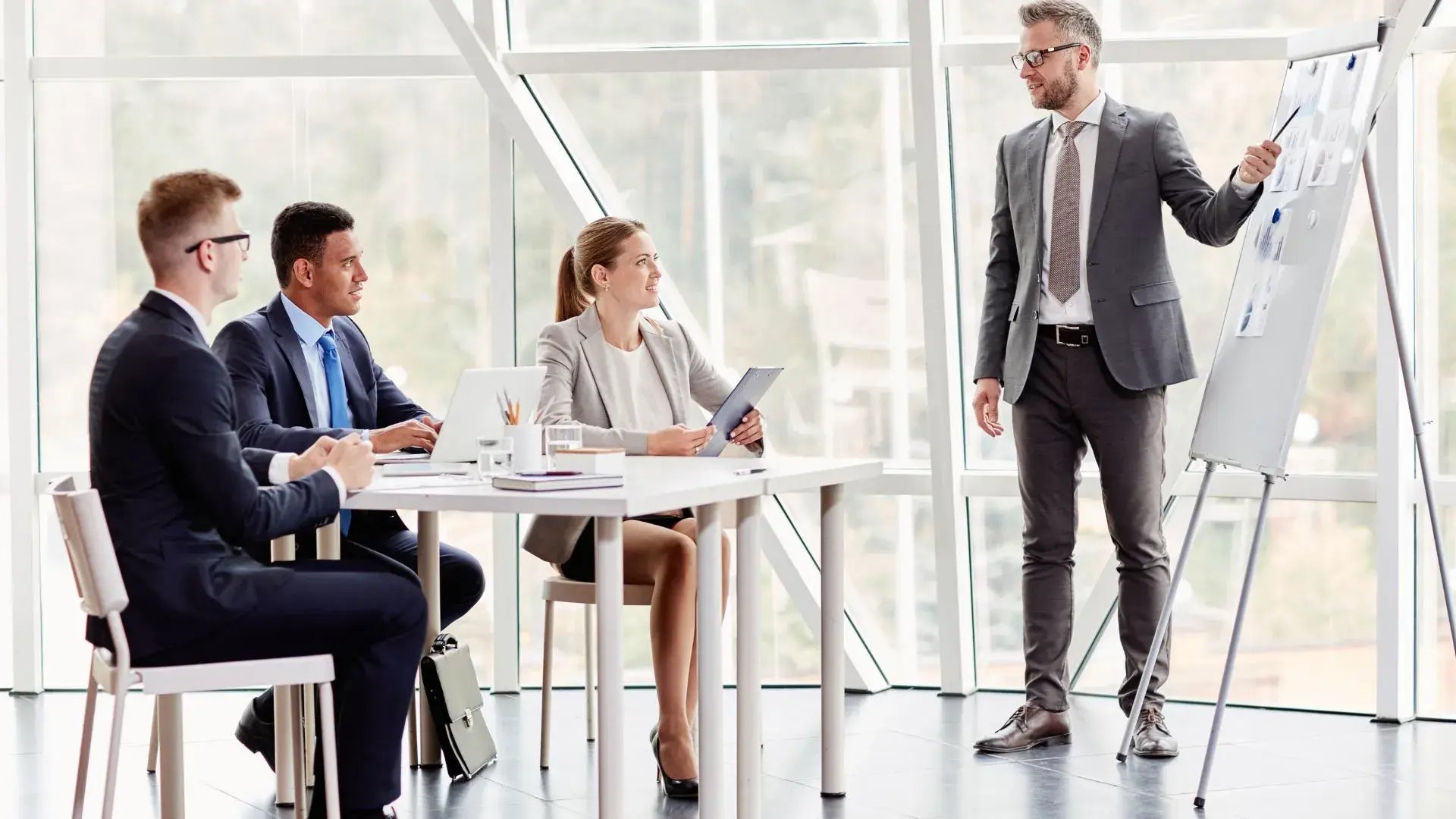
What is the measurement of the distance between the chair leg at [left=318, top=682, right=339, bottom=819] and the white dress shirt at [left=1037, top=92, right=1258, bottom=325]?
2.10 metres

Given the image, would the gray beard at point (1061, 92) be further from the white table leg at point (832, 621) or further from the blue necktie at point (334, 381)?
the blue necktie at point (334, 381)

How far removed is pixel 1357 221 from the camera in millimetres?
4469

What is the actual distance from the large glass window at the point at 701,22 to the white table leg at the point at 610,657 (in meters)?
2.46

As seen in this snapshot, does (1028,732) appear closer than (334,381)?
No

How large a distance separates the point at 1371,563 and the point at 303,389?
118 inches

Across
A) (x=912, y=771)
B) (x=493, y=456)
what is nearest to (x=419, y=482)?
(x=493, y=456)

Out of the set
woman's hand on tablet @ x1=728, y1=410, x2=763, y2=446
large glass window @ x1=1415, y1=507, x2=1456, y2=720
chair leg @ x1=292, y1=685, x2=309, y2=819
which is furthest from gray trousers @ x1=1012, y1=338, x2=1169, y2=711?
chair leg @ x1=292, y1=685, x2=309, y2=819

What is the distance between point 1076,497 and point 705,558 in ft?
4.79

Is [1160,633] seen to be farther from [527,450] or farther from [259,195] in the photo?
[259,195]

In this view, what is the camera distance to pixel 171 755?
10.5ft

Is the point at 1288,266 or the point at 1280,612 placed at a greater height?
the point at 1288,266

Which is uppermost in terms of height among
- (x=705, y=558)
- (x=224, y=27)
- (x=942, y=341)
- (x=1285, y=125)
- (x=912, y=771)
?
(x=224, y=27)

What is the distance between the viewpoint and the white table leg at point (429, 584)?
12.1 ft

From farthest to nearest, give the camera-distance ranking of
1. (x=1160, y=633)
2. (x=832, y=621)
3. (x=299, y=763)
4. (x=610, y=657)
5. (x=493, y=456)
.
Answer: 1. (x=1160, y=633)
2. (x=832, y=621)
3. (x=299, y=763)
4. (x=493, y=456)
5. (x=610, y=657)
